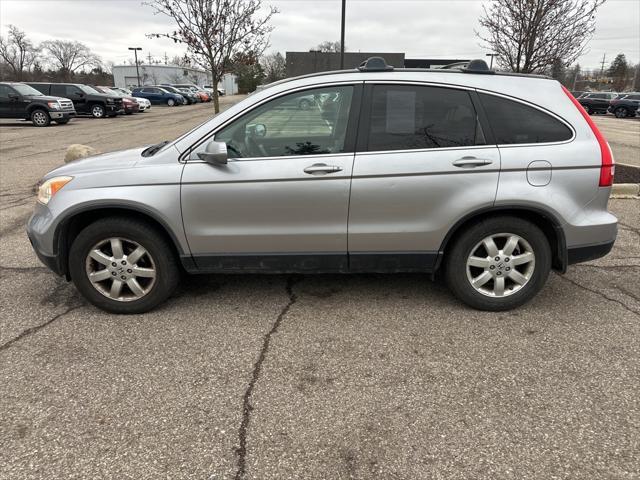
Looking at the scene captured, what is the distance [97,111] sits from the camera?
26484 mm

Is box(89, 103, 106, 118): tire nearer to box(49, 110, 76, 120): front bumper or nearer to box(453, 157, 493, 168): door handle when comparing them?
box(49, 110, 76, 120): front bumper

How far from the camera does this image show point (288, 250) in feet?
11.6

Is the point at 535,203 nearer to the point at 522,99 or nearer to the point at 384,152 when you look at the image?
the point at 522,99

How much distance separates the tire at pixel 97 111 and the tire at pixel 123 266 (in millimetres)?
26134

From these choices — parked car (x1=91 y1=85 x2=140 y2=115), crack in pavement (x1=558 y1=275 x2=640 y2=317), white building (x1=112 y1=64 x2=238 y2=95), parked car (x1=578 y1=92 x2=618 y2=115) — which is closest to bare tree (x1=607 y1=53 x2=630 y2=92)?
→ parked car (x1=578 y1=92 x2=618 y2=115)

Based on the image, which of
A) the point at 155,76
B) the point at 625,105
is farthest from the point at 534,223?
the point at 155,76

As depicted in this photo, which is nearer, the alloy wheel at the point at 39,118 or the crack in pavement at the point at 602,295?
the crack in pavement at the point at 602,295

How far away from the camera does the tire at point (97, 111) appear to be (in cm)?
2617

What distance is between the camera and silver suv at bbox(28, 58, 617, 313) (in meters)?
3.35

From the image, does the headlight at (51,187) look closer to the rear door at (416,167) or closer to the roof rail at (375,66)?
the rear door at (416,167)

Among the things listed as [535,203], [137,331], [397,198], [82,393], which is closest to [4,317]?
[137,331]

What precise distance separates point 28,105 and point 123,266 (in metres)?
21.4

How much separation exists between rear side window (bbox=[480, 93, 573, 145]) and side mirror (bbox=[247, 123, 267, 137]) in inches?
64.6

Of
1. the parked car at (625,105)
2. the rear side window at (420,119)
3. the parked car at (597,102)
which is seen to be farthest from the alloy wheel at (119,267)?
the parked car at (597,102)
